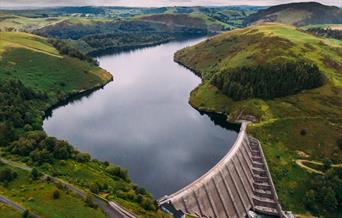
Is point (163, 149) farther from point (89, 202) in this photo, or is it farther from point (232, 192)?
point (89, 202)

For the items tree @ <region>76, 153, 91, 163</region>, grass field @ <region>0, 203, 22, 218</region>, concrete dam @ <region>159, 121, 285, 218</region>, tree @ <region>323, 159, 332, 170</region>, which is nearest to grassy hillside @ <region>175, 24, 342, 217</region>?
concrete dam @ <region>159, 121, 285, 218</region>

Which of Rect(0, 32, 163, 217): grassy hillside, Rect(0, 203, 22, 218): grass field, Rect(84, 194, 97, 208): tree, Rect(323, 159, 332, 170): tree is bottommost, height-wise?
Rect(323, 159, 332, 170): tree

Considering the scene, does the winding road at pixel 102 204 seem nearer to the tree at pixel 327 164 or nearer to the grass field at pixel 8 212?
the grass field at pixel 8 212

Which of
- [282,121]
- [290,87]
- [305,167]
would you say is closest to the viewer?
[305,167]

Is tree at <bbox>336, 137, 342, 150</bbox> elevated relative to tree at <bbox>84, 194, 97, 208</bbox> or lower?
lower

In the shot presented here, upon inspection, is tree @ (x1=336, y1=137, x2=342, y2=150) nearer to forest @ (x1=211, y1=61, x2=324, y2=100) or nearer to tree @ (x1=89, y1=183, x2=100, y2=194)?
forest @ (x1=211, y1=61, x2=324, y2=100)

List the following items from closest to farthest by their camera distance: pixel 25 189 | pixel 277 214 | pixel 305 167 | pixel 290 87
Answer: pixel 25 189 < pixel 277 214 < pixel 305 167 < pixel 290 87

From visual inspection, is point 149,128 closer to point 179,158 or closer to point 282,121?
point 179,158

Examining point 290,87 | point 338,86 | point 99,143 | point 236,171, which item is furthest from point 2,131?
point 338,86

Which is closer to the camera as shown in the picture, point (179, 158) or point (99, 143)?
point (179, 158)
